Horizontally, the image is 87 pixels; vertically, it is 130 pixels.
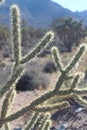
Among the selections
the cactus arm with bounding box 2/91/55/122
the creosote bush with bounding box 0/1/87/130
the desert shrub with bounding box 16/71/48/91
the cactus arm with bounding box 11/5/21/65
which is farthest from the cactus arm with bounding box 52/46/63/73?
the desert shrub with bounding box 16/71/48/91

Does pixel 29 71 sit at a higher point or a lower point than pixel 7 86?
lower

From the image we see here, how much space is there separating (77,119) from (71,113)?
667 millimetres

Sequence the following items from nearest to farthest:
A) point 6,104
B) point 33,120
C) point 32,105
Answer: point 32,105 < point 6,104 < point 33,120

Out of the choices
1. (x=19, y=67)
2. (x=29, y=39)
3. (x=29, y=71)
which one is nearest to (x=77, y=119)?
(x=29, y=71)

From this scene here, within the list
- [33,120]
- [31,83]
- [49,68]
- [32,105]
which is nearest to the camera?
[32,105]

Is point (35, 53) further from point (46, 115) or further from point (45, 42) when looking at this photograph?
point (46, 115)

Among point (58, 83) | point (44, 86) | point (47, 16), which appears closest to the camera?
point (58, 83)

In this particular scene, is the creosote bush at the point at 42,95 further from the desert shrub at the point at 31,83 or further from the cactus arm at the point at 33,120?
the desert shrub at the point at 31,83

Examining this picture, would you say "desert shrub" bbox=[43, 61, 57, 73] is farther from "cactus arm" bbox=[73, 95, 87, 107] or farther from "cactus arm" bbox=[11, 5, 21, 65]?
"cactus arm" bbox=[11, 5, 21, 65]

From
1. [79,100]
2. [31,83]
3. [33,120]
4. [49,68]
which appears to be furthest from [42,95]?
[49,68]

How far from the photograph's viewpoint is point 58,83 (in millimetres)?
3375

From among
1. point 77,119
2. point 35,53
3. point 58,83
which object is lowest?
point 77,119

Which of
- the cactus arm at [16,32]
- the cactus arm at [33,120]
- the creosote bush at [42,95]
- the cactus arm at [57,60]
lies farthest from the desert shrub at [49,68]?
the cactus arm at [16,32]

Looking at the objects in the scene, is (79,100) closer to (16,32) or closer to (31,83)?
(16,32)
